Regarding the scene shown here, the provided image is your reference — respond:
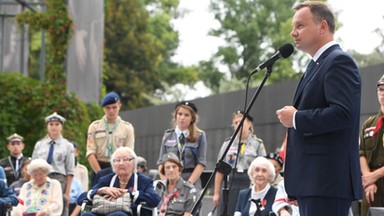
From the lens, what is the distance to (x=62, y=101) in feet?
61.0

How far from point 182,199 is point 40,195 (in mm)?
2138

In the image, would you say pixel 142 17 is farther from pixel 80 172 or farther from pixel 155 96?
pixel 80 172

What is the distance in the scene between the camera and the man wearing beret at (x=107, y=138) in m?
11.3

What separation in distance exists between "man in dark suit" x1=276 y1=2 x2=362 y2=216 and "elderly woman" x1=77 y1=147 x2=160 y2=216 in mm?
4285

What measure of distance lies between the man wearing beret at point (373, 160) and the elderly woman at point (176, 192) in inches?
101

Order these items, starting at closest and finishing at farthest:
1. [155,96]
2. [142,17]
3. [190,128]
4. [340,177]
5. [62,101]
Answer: [340,177], [190,128], [62,101], [142,17], [155,96]

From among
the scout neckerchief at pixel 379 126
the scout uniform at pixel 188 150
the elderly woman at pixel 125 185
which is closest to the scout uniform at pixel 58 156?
the scout uniform at pixel 188 150

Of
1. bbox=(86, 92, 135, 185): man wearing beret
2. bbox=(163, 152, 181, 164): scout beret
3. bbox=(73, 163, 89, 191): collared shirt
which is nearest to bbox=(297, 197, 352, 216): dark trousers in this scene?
bbox=(163, 152, 181, 164): scout beret

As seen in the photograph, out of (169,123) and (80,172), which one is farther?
(169,123)

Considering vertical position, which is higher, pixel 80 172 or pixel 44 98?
pixel 44 98

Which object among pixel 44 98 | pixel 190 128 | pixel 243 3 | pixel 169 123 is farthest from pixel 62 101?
pixel 243 3

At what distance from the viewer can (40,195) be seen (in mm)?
11570

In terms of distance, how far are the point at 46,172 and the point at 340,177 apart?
6.84 metres

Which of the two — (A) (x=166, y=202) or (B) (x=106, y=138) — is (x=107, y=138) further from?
(A) (x=166, y=202)
